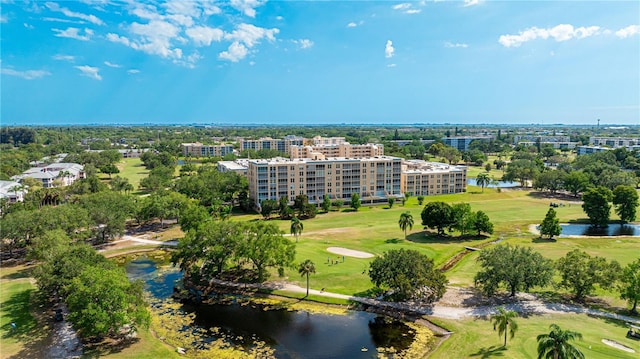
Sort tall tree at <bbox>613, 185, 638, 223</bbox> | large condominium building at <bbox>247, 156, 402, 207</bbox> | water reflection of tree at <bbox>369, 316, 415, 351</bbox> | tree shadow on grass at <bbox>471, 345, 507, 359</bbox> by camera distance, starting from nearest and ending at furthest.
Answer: tree shadow on grass at <bbox>471, 345, 507, 359</bbox> < water reflection of tree at <bbox>369, 316, 415, 351</bbox> < tall tree at <bbox>613, 185, 638, 223</bbox> < large condominium building at <bbox>247, 156, 402, 207</bbox>

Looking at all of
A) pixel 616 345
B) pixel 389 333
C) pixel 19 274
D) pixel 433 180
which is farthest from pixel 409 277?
pixel 433 180

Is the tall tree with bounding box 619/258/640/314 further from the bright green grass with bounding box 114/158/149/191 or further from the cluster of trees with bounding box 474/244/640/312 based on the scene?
the bright green grass with bounding box 114/158/149/191

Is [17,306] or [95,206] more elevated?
[95,206]

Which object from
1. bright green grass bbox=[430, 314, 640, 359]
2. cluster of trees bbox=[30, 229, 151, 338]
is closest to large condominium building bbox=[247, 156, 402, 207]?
cluster of trees bbox=[30, 229, 151, 338]

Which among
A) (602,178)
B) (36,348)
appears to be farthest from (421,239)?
(602,178)

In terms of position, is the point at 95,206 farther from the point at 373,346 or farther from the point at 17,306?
the point at 373,346
